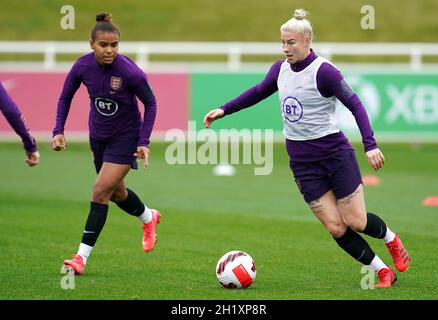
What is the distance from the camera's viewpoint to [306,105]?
886 cm

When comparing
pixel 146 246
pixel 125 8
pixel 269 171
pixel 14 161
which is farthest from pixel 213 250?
pixel 125 8

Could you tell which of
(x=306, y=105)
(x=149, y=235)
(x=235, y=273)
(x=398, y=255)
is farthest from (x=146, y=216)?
(x=398, y=255)

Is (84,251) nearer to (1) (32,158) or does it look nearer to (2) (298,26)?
(1) (32,158)

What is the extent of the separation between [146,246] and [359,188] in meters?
2.84

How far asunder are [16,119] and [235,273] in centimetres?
279

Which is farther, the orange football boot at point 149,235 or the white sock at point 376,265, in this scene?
the orange football boot at point 149,235

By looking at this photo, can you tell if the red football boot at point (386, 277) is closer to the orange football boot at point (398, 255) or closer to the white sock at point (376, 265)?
the white sock at point (376, 265)

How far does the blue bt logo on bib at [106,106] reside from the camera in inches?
381

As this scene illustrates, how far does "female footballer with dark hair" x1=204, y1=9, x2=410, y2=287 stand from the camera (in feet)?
28.7

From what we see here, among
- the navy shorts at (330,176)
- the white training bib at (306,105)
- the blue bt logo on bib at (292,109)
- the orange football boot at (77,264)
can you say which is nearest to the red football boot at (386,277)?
the navy shorts at (330,176)

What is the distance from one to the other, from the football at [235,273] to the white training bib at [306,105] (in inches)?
47.5

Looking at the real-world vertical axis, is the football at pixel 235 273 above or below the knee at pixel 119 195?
below

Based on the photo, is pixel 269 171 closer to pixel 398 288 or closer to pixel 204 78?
pixel 204 78

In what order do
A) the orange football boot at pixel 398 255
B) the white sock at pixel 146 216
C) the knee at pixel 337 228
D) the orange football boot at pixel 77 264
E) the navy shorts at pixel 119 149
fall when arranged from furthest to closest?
1. the white sock at pixel 146 216
2. the navy shorts at pixel 119 149
3. the orange football boot at pixel 77 264
4. the orange football boot at pixel 398 255
5. the knee at pixel 337 228
